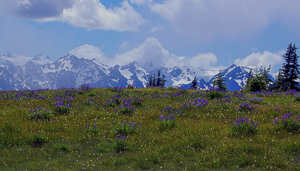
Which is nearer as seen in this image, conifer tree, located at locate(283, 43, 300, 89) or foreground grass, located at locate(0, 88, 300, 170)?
foreground grass, located at locate(0, 88, 300, 170)

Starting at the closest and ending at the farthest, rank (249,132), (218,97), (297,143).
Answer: (297,143) < (249,132) < (218,97)

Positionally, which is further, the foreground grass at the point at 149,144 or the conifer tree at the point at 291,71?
the conifer tree at the point at 291,71

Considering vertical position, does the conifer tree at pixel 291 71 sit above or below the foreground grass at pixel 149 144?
above

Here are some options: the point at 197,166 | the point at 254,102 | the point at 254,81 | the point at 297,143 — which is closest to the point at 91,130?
the point at 197,166

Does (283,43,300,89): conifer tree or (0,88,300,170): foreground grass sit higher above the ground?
(283,43,300,89): conifer tree

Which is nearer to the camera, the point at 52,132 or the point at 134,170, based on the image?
the point at 134,170

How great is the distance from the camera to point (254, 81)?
26.2m

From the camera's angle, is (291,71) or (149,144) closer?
(149,144)

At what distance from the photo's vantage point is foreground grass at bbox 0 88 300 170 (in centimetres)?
670

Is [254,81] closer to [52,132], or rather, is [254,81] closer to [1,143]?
[52,132]

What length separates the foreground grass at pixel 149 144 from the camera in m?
6.70

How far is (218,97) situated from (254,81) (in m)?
12.5

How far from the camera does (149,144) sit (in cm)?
809

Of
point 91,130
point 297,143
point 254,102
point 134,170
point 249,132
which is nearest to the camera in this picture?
point 134,170
